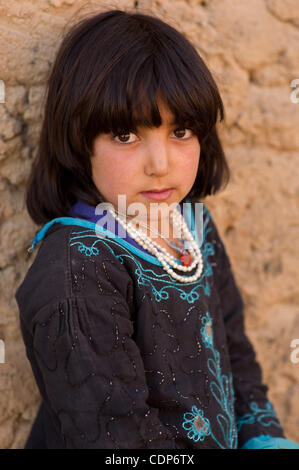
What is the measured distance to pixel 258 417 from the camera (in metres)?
1.39

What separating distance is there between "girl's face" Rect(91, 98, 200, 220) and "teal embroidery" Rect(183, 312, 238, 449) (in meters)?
0.32

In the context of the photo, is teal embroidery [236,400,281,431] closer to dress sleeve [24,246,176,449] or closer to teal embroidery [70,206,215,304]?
teal embroidery [70,206,215,304]

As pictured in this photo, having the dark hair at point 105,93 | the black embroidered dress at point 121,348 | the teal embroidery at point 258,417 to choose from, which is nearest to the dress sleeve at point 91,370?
the black embroidered dress at point 121,348

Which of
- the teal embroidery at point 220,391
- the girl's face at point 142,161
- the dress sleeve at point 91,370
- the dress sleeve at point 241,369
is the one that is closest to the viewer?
the dress sleeve at point 91,370

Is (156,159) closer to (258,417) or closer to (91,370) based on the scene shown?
(91,370)

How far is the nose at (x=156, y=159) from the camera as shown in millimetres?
1046

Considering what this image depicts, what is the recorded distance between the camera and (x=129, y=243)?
1135mm

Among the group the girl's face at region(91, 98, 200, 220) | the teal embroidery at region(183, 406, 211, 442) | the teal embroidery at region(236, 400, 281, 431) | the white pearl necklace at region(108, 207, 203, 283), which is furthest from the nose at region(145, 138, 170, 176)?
the teal embroidery at region(236, 400, 281, 431)

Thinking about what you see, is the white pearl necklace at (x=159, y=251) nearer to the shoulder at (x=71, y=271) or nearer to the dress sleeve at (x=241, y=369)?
the shoulder at (x=71, y=271)

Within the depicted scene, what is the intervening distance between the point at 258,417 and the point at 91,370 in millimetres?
629

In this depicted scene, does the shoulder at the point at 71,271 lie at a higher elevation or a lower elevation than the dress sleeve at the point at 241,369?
higher

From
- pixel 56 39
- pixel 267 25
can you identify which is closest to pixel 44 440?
pixel 56 39

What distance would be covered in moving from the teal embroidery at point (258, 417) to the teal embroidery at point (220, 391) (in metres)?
0.10

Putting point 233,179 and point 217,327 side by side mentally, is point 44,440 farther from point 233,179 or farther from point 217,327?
point 233,179
